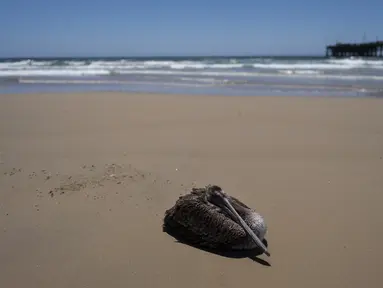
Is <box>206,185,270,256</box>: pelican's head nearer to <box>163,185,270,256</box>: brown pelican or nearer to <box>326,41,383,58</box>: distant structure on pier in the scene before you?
<box>163,185,270,256</box>: brown pelican

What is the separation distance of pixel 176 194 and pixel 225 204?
1535 mm

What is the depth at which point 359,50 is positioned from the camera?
69.8 metres

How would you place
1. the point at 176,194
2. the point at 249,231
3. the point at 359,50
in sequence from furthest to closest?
the point at 359,50, the point at 176,194, the point at 249,231

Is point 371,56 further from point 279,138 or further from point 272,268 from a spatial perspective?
point 272,268

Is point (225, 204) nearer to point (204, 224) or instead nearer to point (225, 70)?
point (204, 224)

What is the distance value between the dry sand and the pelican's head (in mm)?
242

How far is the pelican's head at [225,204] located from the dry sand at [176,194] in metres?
0.24

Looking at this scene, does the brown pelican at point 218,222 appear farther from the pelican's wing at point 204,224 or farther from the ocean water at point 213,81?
the ocean water at point 213,81

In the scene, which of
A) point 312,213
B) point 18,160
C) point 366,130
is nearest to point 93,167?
point 18,160

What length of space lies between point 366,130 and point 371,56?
6590cm

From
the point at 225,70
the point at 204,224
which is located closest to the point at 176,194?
the point at 204,224

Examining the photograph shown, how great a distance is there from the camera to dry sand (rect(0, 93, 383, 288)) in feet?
12.1

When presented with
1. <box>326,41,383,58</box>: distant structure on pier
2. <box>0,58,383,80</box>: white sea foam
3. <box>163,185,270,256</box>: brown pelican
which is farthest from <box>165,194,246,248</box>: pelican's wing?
<box>326,41,383,58</box>: distant structure on pier

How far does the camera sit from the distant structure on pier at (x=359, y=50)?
65.8 m
